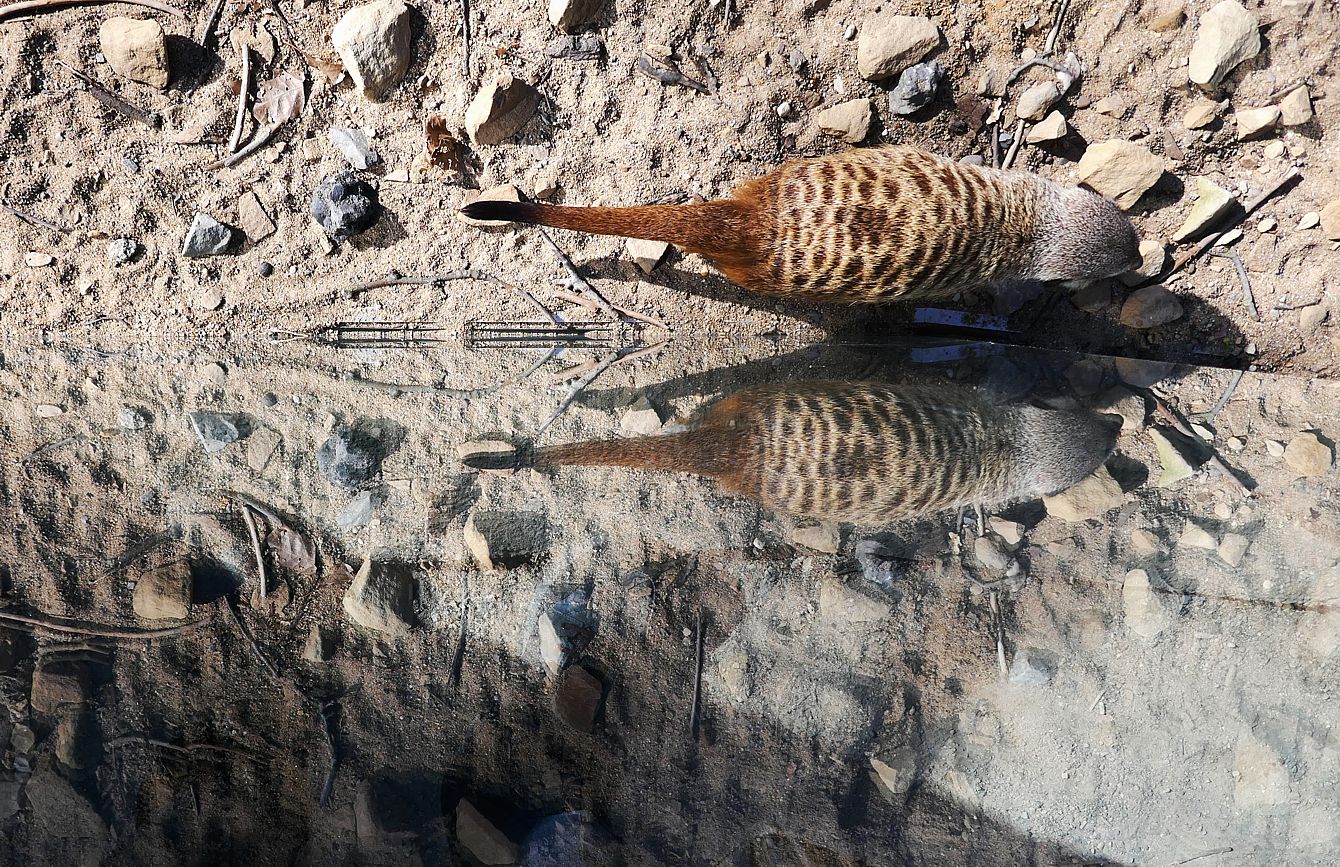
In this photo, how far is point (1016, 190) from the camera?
150cm

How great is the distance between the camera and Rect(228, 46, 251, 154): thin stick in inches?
59.9

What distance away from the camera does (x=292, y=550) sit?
104cm

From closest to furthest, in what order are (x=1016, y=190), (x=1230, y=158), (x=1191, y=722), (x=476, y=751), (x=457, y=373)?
1. (x=476, y=751)
2. (x=1191, y=722)
3. (x=457, y=373)
4. (x=1016, y=190)
5. (x=1230, y=158)

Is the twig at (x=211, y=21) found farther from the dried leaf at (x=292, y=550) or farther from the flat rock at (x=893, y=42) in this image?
the flat rock at (x=893, y=42)

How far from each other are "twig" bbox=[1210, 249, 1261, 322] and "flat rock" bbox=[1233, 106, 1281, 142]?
22 centimetres

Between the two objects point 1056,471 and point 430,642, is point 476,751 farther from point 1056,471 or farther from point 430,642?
point 1056,471

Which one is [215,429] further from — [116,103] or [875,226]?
[875,226]

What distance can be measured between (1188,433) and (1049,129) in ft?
2.32

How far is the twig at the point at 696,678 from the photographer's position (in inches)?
37.2

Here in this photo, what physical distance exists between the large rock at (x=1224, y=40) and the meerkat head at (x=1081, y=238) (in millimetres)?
309

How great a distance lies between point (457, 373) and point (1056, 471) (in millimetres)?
901

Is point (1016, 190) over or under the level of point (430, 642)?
over

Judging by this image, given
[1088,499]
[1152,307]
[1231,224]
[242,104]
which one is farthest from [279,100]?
[1231,224]

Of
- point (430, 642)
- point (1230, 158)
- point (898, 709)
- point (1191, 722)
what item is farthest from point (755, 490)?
point (1230, 158)
